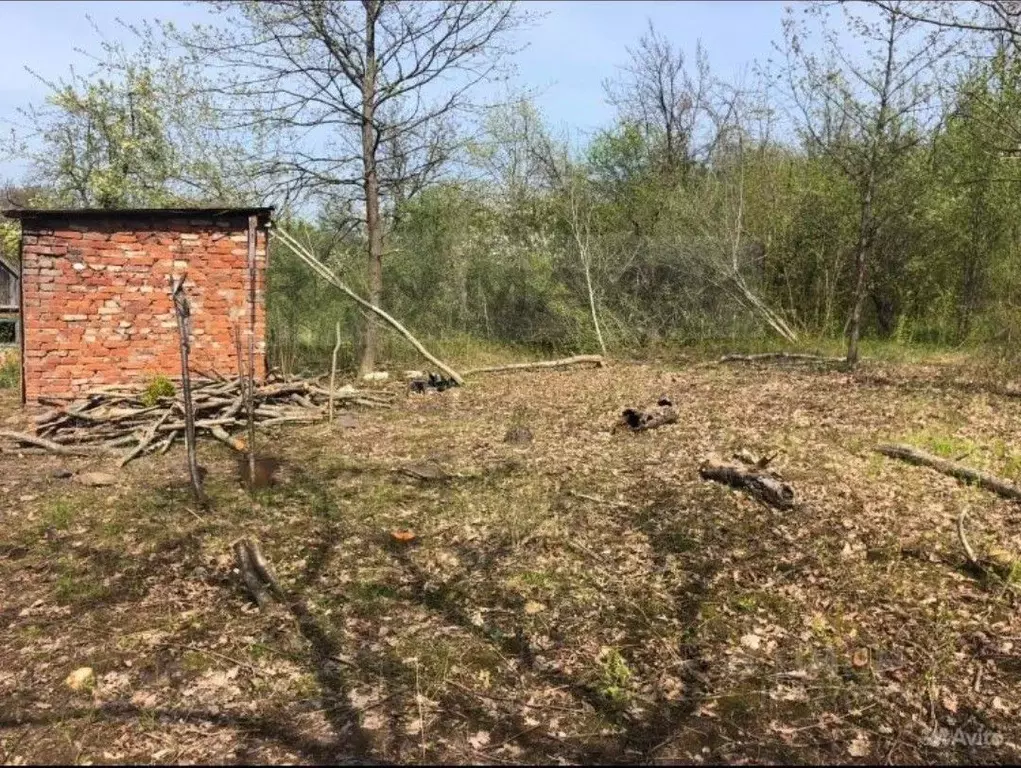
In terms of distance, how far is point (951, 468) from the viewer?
6.51 metres

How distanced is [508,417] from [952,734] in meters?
6.99

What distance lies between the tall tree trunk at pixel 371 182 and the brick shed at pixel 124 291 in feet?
12.5

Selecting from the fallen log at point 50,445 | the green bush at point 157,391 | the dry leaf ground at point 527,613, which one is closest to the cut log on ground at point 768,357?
the dry leaf ground at point 527,613

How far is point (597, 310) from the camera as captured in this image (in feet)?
59.9

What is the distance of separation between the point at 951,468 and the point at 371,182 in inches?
453

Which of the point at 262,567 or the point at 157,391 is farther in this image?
the point at 157,391

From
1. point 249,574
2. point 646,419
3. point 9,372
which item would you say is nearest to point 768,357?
point 646,419

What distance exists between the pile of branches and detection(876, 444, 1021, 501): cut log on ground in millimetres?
6761

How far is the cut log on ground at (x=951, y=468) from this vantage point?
237 inches

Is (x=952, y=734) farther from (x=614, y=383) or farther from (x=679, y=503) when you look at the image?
(x=614, y=383)

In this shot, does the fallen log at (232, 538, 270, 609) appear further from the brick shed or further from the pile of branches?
the brick shed

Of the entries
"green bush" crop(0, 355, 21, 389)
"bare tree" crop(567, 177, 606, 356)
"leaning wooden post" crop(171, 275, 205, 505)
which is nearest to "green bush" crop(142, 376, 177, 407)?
"leaning wooden post" crop(171, 275, 205, 505)

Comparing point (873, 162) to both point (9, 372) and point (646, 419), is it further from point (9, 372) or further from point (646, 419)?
point (9, 372)

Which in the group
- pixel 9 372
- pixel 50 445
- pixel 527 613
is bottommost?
pixel 527 613
